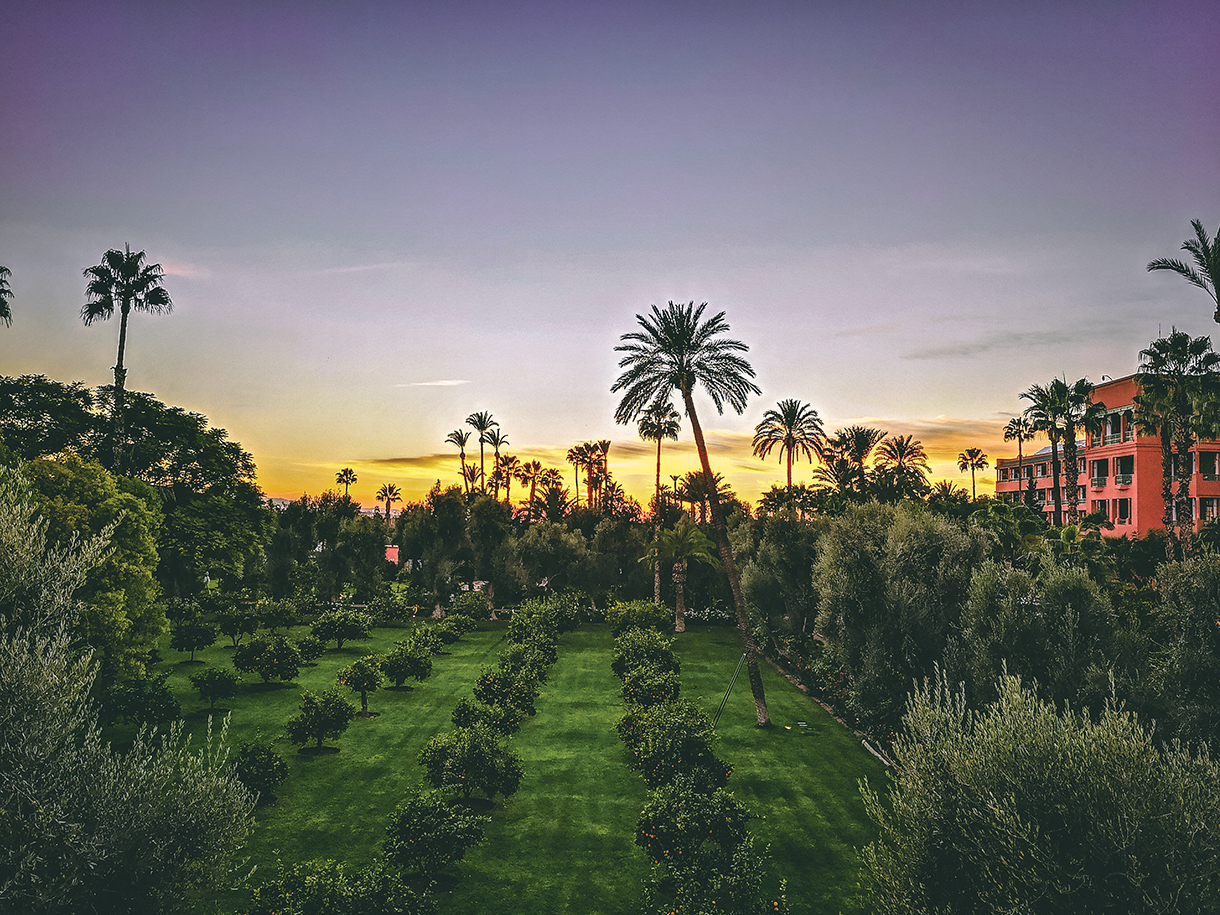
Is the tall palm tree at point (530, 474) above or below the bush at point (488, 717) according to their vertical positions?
above

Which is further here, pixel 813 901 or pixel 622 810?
pixel 622 810

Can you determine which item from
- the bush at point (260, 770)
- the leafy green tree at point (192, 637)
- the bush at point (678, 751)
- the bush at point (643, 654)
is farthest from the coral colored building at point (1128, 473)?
the leafy green tree at point (192, 637)

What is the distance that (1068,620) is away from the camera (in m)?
16.8

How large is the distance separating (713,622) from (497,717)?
29857 mm

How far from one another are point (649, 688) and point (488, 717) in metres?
6.34

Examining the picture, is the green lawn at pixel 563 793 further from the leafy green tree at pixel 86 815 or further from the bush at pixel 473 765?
the leafy green tree at pixel 86 815

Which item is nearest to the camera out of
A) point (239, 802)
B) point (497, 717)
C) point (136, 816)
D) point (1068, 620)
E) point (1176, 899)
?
point (1176, 899)

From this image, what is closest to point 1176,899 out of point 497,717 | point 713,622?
point 497,717

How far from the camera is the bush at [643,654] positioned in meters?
29.2

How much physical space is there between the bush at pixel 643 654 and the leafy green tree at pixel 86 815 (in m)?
19.8

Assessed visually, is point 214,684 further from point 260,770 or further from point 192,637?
point 260,770

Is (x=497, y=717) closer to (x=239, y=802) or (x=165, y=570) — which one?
(x=239, y=802)

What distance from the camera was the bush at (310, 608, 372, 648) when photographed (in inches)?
1441

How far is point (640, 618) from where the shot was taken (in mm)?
40719
